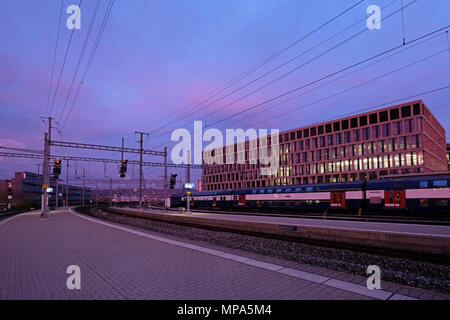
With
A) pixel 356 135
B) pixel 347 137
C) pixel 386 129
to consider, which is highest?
pixel 386 129

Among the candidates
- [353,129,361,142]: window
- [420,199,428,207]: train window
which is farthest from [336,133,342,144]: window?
[420,199,428,207]: train window

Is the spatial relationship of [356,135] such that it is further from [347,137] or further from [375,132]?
[375,132]

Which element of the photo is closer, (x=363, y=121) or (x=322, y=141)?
(x=363, y=121)

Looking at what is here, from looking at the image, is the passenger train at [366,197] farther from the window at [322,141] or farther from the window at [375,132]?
the window at [322,141]

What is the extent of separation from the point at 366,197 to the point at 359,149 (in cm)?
4071

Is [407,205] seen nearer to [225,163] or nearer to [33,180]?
[225,163]

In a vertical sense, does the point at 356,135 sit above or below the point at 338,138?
above

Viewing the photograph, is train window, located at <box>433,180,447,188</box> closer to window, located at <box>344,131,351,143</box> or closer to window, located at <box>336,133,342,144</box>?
window, located at <box>344,131,351,143</box>

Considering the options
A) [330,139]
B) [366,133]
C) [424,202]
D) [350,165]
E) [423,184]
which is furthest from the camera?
[330,139]

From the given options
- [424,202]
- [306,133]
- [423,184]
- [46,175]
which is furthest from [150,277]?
[306,133]

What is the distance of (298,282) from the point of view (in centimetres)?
602

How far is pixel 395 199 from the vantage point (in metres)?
24.6
